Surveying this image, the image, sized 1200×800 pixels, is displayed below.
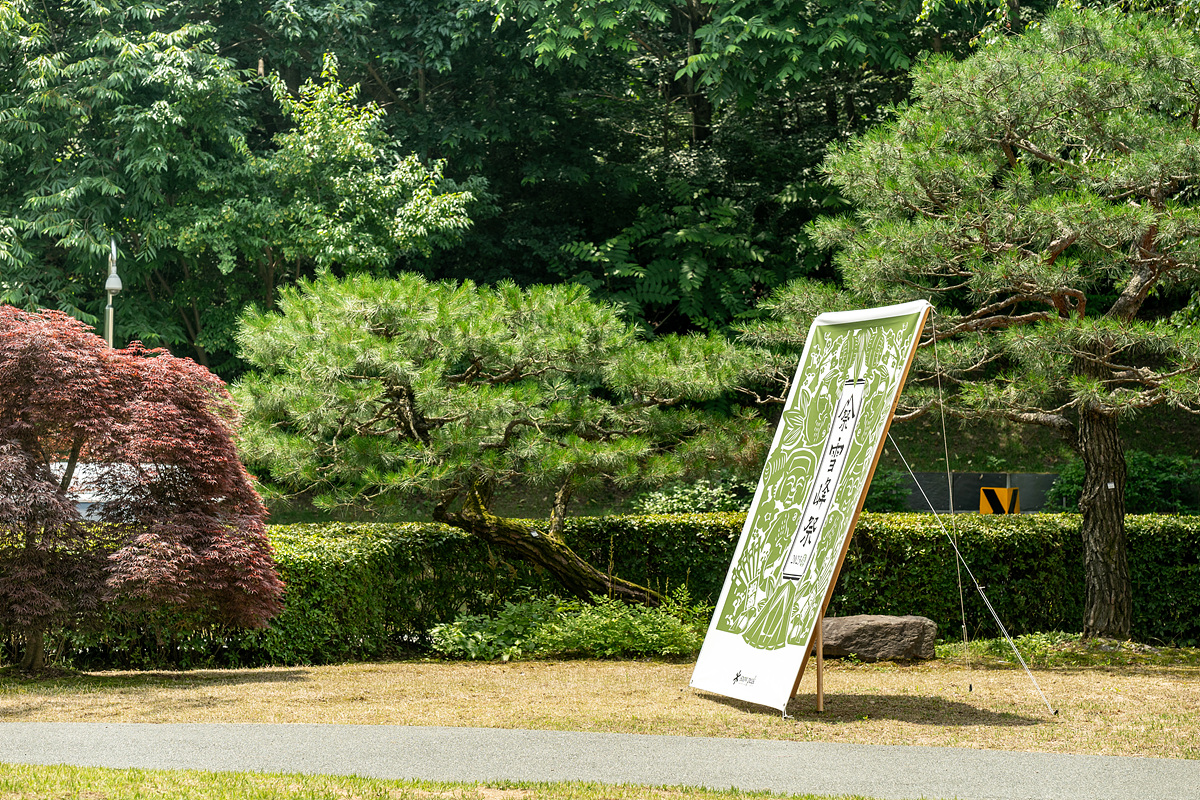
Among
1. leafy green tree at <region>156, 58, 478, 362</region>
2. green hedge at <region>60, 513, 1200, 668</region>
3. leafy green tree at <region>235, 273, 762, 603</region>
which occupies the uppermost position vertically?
leafy green tree at <region>156, 58, 478, 362</region>

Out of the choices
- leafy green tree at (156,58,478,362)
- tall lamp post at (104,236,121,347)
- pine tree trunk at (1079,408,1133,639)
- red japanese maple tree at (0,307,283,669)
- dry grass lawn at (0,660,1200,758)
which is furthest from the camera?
leafy green tree at (156,58,478,362)

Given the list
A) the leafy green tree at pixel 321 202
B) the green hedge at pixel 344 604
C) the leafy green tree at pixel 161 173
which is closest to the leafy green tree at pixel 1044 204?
the green hedge at pixel 344 604

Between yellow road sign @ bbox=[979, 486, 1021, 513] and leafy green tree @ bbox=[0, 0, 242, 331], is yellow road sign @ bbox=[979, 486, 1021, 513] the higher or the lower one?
the lower one

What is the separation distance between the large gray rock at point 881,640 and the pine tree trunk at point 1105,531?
1815 mm

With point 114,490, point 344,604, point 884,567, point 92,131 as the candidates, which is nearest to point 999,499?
point 884,567

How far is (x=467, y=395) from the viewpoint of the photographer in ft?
28.8

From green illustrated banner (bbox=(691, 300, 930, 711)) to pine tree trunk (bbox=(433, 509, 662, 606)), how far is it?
2752 millimetres

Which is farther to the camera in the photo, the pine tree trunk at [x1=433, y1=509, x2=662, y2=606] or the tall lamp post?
the tall lamp post

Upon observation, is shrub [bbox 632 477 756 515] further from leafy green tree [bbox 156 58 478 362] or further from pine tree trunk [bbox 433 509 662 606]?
leafy green tree [bbox 156 58 478 362]

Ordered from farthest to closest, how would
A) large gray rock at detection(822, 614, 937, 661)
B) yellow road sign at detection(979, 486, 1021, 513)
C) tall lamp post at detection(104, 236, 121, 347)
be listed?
1. tall lamp post at detection(104, 236, 121, 347)
2. yellow road sign at detection(979, 486, 1021, 513)
3. large gray rock at detection(822, 614, 937, 661)

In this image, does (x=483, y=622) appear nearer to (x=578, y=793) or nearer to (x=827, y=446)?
(x=827, y=446)

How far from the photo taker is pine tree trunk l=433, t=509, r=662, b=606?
32.9ft

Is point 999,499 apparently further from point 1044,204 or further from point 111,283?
point 111,283

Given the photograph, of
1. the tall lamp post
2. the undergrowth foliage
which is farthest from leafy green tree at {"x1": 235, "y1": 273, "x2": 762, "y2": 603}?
the tall lamp post
